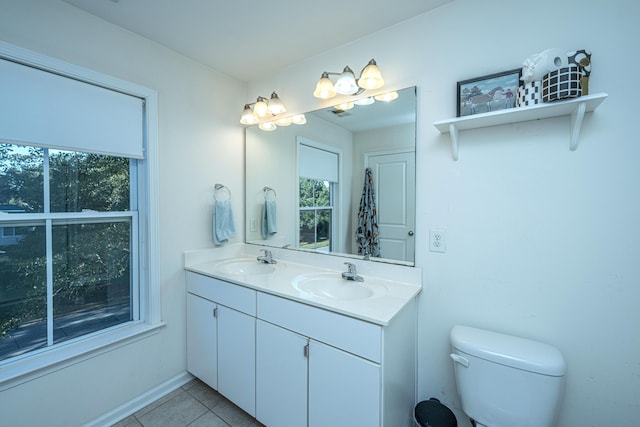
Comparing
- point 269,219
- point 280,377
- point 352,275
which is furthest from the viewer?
point 269,219

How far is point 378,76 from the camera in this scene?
152cm

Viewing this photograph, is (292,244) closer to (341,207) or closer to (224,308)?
(341,207)

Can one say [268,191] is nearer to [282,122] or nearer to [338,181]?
[282,122]

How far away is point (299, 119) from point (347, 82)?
52 centimetres

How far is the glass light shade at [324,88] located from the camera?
169cm

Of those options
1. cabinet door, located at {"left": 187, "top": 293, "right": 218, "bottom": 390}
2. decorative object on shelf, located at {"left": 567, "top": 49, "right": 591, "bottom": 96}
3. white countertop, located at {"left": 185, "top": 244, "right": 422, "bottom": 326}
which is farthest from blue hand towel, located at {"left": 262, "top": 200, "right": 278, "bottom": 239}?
decorative object on shelf, located at {"left": 567, "top": 49, "right": 591, "bottom": 96}

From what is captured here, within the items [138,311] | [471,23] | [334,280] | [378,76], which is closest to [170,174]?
[138,311]

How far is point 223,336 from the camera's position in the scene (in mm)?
1670

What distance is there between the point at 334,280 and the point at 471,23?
5.21 ft

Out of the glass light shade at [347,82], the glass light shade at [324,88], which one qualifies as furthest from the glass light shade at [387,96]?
the glass light shade at [324,88]

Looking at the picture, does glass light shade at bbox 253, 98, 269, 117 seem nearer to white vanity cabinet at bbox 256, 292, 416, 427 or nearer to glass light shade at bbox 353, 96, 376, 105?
glass light shade at bbox 353, 96, 376, 105

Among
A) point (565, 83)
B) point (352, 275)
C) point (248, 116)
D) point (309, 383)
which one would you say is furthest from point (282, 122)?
point (309, 383)

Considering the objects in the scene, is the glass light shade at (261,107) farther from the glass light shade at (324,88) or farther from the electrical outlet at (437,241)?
the electrical outlet at (437,241)

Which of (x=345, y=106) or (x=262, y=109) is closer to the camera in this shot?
(x=345, y=106)
